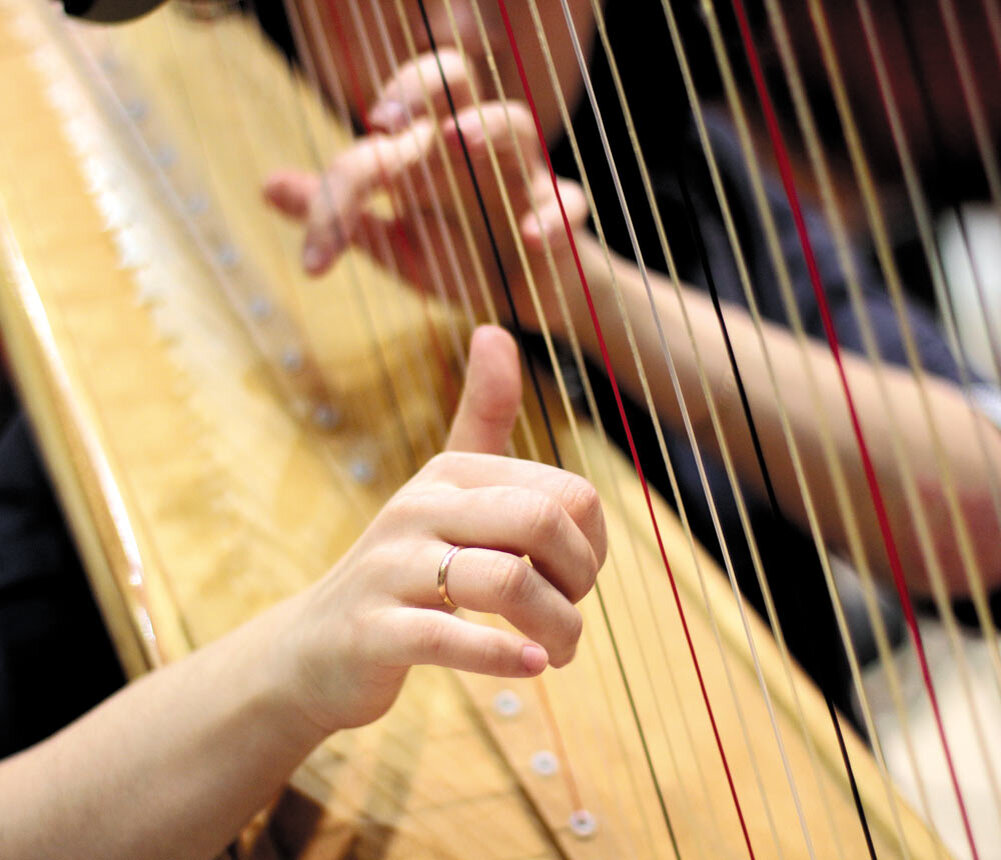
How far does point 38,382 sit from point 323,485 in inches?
11.2

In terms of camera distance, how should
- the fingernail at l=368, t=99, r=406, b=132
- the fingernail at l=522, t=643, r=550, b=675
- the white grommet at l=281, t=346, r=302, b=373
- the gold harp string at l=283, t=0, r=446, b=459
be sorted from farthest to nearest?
the white grommet at l=281, t=346, r=302, b=373 < the gold harp string at l=283, t=0, r=446, b=459 < the fingernail at l=368, t=99, r=406, b=132 < the fingernail at l=522, t=643, r=550, b=675

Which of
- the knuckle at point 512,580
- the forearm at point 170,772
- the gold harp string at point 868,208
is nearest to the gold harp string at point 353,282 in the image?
the forearm at point 170,772

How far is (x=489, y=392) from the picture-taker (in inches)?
24.7

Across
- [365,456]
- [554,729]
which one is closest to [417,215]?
[365,456]

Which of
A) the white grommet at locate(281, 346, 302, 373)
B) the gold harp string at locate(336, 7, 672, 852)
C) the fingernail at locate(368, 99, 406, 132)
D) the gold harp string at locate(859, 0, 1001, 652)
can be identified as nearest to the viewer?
the gold harp string at locate(859, 0, 1001, 652)

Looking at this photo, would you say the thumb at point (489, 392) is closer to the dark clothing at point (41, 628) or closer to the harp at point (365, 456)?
the harp at point (365, 456)

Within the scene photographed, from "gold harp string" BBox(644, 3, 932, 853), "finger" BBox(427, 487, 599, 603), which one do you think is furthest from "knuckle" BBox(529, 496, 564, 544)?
"gold harp string" BBox(644, 3, 932, 853)

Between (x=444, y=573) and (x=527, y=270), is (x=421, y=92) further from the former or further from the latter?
(x=444, y=573)

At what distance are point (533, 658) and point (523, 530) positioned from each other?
7cm

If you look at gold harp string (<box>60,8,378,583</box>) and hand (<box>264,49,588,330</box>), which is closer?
hand (<box>264,49,588,330</box>)

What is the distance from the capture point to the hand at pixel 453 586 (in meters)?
0.48

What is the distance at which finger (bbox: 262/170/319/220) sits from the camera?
37.6 inches

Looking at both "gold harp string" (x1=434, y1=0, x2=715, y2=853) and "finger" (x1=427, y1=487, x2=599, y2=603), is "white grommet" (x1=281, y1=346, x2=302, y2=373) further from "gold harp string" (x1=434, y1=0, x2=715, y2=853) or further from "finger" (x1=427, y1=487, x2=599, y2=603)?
"finger" (x1=427, y1=487, x2=599, y2=603)

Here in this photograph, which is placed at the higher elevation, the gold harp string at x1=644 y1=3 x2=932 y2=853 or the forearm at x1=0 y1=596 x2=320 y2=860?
the gold harp string at x1=644 y1=3 x2=932 y2=853
